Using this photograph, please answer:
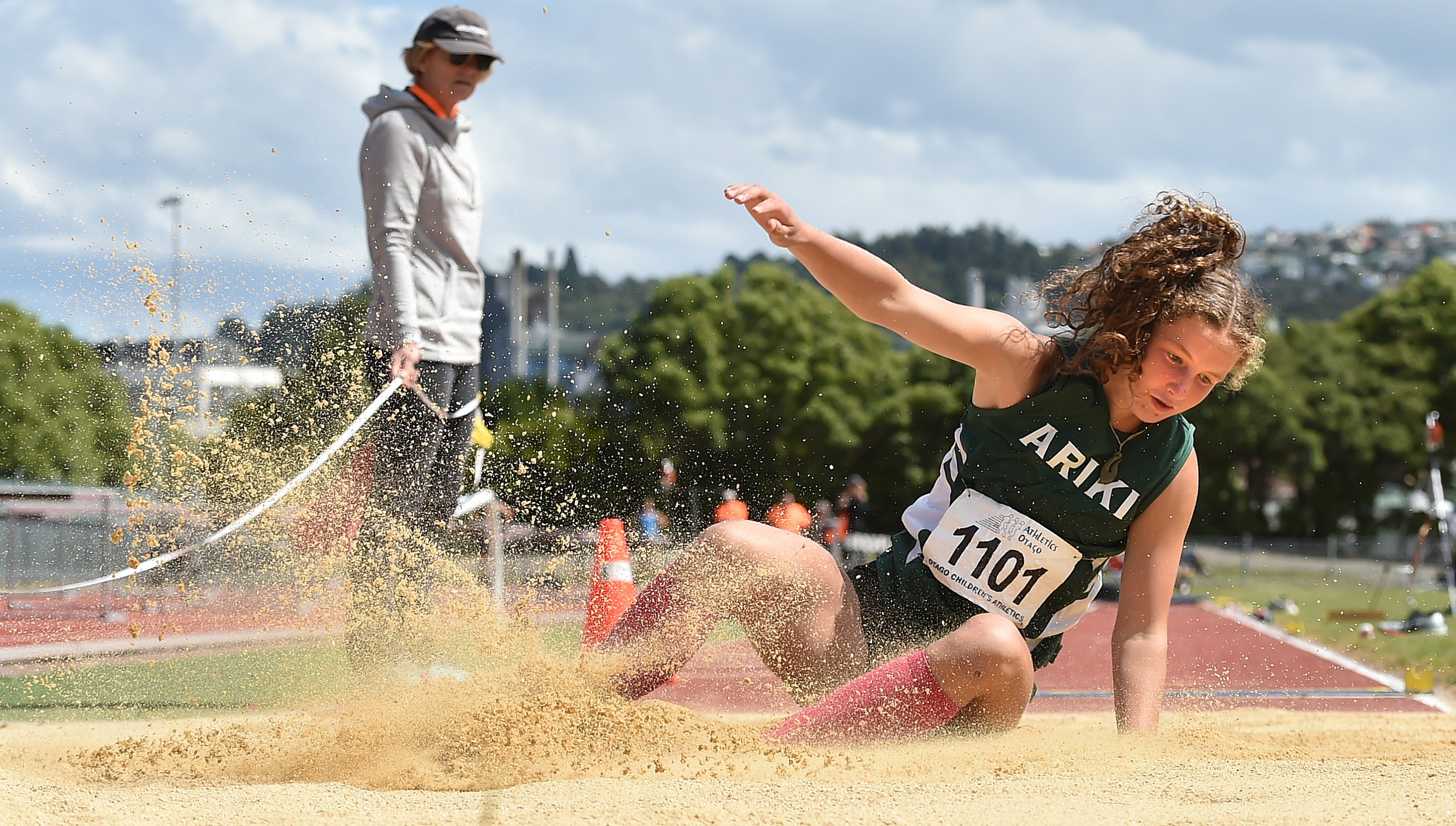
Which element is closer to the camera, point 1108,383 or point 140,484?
point 1108,383

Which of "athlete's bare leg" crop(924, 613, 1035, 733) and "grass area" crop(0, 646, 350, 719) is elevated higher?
"athlete's bare leg" crop(924, 613, 1035, 733)

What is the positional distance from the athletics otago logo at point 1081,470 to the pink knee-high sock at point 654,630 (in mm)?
875

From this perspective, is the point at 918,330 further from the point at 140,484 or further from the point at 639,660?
the point at 140,484

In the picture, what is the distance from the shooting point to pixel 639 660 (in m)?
2.74

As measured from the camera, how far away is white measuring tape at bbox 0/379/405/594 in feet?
10.2

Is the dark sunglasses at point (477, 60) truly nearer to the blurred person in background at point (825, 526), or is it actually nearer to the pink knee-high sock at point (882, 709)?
the blurred person in background at point (825, 526)

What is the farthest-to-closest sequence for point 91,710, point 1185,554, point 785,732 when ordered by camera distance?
A: point 1185,554 < point 91,710 < point 785,732

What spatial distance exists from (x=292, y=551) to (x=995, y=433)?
222cm

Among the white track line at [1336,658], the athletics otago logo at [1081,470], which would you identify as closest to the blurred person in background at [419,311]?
the athletics otago logo at [1081,470]

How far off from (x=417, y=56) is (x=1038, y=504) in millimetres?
2567

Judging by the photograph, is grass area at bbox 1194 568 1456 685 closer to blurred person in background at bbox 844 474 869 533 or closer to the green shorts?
the green shorts

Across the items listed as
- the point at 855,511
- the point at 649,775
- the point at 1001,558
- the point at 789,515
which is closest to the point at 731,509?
Answer: the point at 789,515

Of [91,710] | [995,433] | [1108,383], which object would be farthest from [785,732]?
[91,710]

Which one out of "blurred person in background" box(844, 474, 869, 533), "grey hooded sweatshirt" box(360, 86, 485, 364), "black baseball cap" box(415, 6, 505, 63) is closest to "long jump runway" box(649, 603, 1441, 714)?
"grey hooded sweatshirt" box(360, 86, 485, 364)
